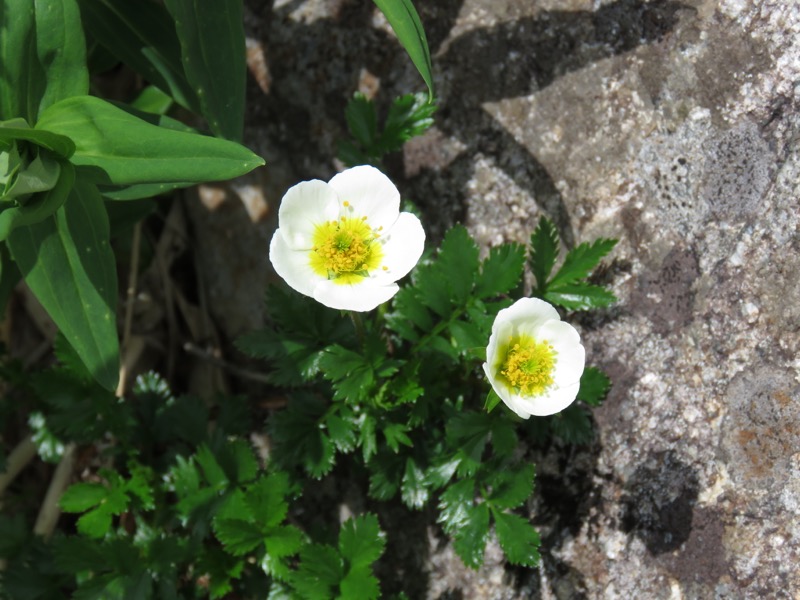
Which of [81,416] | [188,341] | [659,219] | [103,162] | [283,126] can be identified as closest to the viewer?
[103,162]

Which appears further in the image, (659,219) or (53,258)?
(659,219)

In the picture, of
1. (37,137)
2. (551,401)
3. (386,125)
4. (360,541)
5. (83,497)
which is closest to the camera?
(37,137)

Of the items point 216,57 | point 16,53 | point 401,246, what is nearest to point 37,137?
point 16,53

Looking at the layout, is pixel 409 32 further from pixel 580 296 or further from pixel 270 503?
pixel 270 503

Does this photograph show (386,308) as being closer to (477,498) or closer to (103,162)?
(477,498)

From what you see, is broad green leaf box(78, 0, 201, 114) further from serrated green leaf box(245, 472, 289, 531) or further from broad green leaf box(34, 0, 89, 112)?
serrated green leaf box(245, 472, 289, 531)

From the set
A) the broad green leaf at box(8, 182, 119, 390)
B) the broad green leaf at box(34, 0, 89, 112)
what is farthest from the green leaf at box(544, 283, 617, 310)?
the broad green leaf at box(34, 0, 89, 112)

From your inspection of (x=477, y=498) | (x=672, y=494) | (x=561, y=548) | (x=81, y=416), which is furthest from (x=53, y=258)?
(x=672, y=494)
